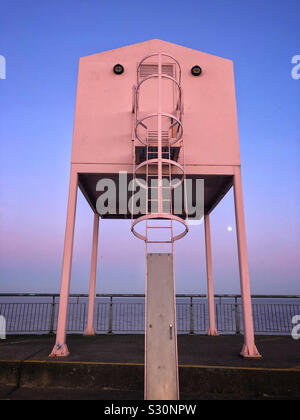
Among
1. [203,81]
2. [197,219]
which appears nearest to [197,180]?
[203,81]

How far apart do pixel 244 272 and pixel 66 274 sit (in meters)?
4.73

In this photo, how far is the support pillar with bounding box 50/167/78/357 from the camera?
724 centimetres

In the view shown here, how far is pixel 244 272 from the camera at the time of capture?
7699 millimetres

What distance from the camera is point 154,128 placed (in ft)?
28.3

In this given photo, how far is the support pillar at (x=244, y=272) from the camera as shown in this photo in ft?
23.9

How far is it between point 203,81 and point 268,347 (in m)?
8.53

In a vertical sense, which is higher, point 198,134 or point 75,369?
point 198,134

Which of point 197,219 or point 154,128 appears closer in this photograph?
point 154,128

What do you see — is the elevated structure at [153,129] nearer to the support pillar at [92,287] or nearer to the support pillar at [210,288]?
the support pillar at [92,287]

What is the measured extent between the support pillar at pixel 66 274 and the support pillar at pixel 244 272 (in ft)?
14.9

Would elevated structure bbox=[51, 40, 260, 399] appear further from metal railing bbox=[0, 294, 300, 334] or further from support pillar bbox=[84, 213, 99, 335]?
metal railing bbox=[0, 294, 300, 334]
